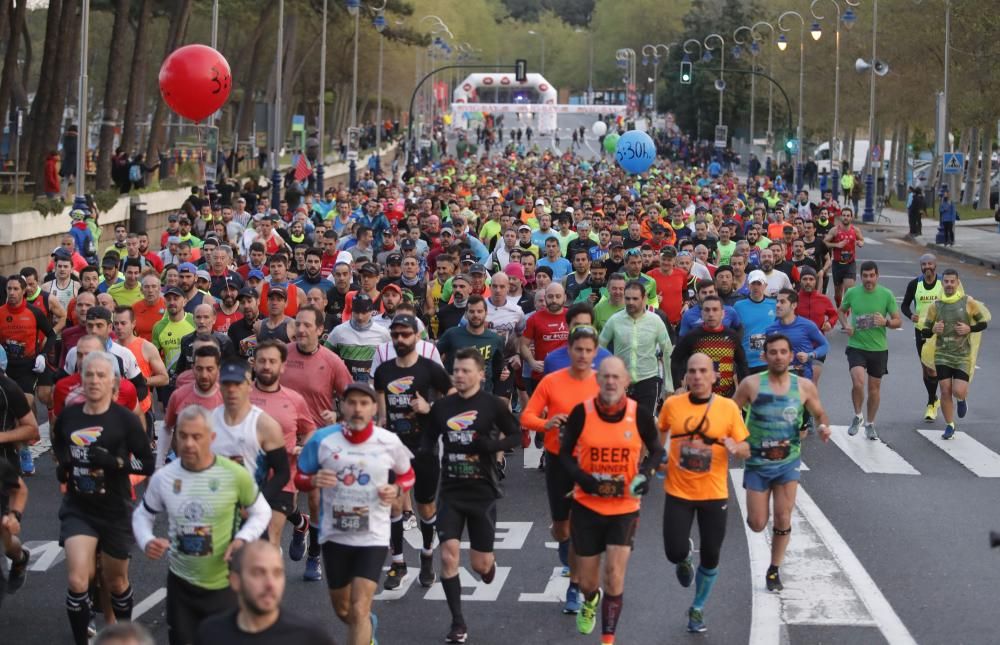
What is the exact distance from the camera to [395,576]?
11734 millimetres

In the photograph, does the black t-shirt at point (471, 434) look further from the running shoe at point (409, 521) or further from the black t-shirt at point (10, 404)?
the running shoe at point (409, 521)

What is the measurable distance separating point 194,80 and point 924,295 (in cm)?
890

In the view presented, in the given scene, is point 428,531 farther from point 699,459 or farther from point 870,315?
point 870,315

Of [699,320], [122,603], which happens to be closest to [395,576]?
[122,603]

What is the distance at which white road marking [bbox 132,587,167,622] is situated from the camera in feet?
36.2

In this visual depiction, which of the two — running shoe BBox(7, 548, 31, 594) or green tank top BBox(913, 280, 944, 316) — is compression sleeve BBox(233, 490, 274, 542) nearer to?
running shoe BBox(7, 548, 31, 594)

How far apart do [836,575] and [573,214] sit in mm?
18973

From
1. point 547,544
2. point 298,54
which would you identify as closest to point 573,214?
point 547,544

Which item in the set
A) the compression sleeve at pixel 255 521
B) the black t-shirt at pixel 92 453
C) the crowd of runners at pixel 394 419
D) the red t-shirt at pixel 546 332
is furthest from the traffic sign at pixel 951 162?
the compression sleeve at pixel 255 521

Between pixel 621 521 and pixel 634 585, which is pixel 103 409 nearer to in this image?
pixel 621 521

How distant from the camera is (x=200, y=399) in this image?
411 inches

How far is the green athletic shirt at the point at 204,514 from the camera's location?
8.59 metres

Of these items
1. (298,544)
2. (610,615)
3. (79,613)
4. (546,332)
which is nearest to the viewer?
(79,613)

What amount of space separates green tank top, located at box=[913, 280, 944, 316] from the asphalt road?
7.19 ft
